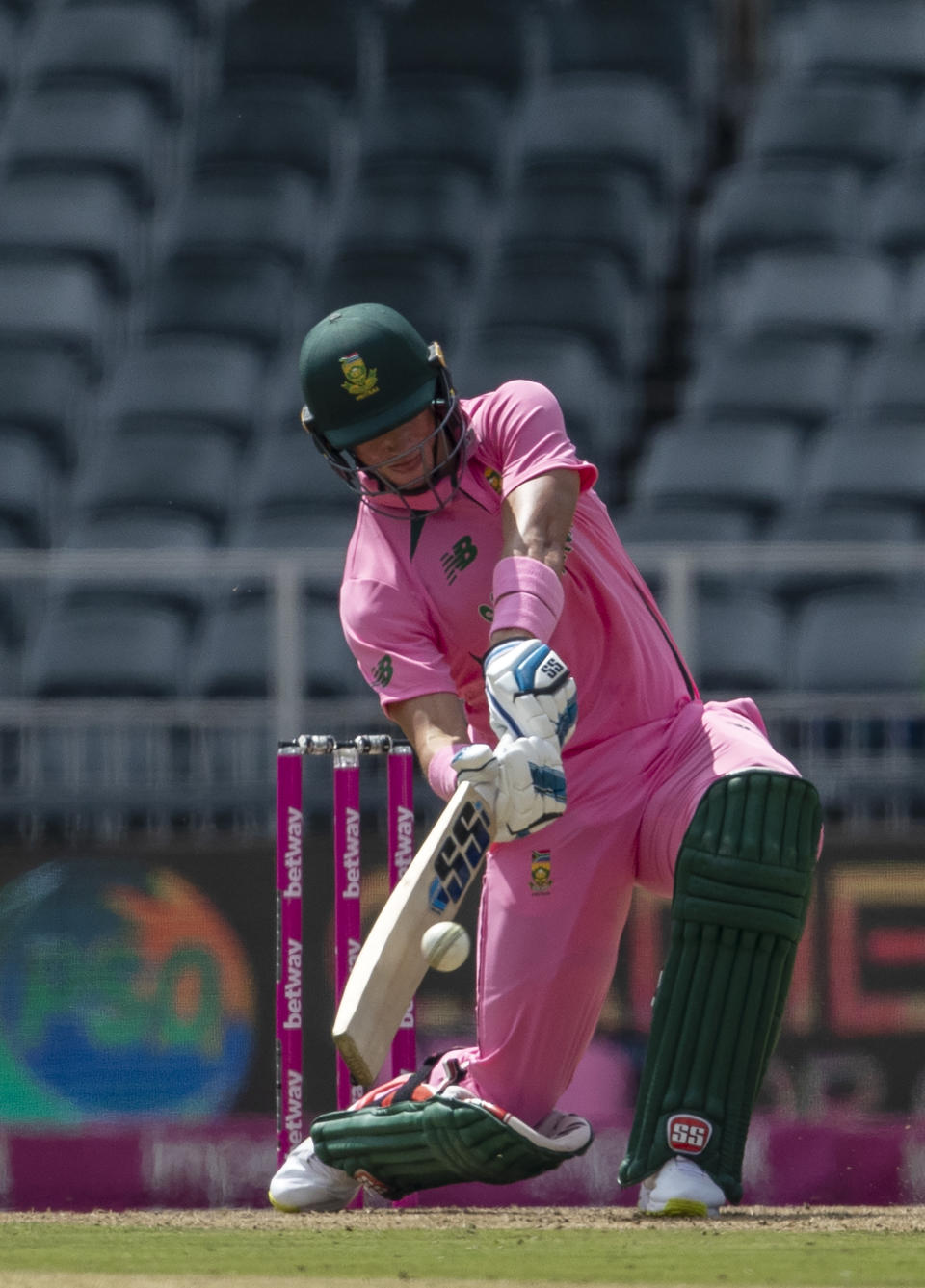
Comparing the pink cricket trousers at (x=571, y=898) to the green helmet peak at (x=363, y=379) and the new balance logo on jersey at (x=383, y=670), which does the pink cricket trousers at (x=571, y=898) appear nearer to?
the new balance logo on jersey at (x=383, y=670)

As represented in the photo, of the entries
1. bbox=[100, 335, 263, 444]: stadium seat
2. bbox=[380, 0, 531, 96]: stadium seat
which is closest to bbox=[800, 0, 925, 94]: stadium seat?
bbox=[380, 0, 531, 96]: stadium seat

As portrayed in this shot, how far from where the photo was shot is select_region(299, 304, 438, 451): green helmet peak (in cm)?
360

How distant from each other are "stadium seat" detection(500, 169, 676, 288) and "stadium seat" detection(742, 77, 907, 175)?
709 millimetres

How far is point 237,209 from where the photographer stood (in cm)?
1122

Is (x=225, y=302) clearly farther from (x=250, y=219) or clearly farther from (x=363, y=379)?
(x=363, y=379)

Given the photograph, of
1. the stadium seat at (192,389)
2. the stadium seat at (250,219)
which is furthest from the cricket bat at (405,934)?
the stadium seat at (250,219)

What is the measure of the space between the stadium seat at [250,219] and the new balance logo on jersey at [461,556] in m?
7.36

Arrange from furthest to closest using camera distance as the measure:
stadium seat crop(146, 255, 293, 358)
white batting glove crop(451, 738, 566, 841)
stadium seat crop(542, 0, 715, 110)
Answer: stadium seat crop(542, 0, 715, 110) < stadium seat crop(146, 255, 293, 358) < white batting glove crop(451, 738, 566, 841)

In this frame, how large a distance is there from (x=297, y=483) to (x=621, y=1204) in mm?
4866

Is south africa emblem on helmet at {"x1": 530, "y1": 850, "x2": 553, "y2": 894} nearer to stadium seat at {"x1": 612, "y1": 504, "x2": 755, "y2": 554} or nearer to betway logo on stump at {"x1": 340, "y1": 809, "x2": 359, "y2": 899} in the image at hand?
betway logo on stump at {"x1": 340, "y1": 809, "x2": 359, "y2": 899}

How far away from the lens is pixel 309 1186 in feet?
12.9

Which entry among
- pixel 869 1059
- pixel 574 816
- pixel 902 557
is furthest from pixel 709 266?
pixel 574 816

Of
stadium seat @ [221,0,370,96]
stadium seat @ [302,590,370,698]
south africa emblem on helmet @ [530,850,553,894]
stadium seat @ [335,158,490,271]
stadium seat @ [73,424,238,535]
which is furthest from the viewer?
stadium seat @ [221,0,370,96]

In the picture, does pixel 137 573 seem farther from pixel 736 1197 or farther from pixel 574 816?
pixel 736 1197
